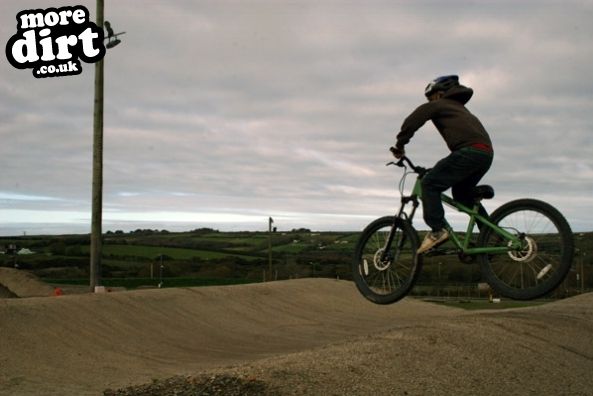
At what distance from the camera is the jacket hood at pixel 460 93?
6.54 meters

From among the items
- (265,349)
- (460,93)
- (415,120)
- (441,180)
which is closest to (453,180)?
(441,180)

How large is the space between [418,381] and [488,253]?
6.60 m

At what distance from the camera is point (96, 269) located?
22438 mm

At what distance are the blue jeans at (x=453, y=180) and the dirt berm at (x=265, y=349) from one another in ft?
15.8

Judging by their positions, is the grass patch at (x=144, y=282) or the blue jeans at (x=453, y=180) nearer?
the blue jeans at (x=453, y=180)

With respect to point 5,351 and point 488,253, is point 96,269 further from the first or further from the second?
point 488,253

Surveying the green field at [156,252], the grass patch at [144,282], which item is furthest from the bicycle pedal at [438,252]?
the green field at [156,252]

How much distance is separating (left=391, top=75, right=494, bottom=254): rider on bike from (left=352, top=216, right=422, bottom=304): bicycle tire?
395 mm

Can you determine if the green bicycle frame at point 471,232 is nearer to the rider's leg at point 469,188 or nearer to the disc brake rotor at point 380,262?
the rider's leg at point 469,188

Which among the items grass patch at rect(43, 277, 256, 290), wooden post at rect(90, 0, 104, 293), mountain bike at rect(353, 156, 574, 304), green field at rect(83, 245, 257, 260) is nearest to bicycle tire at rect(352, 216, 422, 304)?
mountain bike at rect(353, 156, 574, 304)

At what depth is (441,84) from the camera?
263 inches

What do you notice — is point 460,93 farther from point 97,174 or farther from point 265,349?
point 97,174

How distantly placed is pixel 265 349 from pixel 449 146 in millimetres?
14501

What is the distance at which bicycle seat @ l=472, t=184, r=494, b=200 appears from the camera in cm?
654
